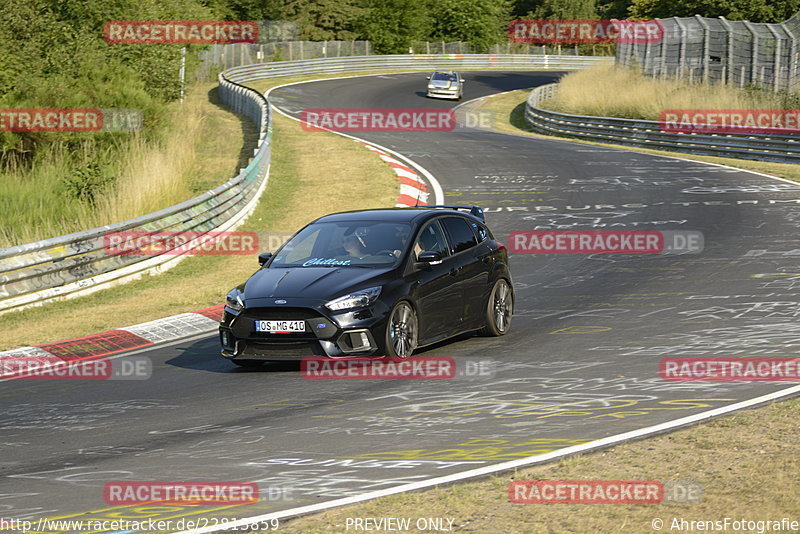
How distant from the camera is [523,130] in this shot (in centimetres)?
4834

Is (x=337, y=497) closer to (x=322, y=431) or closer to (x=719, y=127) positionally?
(x=322, y=431)

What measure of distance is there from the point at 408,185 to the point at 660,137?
42.8ft

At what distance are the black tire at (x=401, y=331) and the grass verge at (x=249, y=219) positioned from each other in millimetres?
4747

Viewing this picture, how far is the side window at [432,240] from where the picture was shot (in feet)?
38.8

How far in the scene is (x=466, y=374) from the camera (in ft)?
34.0

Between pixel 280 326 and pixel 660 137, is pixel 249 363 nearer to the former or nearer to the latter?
pixel 280 326

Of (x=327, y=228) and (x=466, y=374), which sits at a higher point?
(x=327, y=228)

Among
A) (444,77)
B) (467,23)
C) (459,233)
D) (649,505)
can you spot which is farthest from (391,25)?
(649,505)

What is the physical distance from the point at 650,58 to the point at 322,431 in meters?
42.8

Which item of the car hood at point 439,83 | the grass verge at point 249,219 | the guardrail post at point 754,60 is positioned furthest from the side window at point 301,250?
the car hood at point 439,83

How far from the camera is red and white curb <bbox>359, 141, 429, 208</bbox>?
24406mm

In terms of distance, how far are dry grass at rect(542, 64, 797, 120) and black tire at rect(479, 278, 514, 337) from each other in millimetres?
28831

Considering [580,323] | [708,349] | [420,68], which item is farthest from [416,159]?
[420,68]

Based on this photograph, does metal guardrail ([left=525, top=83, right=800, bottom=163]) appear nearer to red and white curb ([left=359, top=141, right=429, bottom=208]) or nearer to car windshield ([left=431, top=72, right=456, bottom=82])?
red and white curb ([left=359, top=141, right=429, bottom=208])
